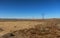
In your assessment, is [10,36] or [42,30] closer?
[10,36]

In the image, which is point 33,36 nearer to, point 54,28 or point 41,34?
point 41,34

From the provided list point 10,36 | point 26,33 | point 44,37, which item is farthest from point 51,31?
point 10,36

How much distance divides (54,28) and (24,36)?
5642 mm

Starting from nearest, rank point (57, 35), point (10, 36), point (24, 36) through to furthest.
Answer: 1. point (10, 36)
2. point (24, 36)
3. point (57, 35)

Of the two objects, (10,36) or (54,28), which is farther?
(54,28)

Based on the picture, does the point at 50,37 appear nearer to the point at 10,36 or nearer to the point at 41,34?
the point at 41,34

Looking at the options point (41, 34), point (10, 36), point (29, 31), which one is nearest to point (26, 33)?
point (29, 31)

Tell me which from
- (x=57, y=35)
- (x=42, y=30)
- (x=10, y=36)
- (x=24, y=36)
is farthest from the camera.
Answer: (x=42, y=30)

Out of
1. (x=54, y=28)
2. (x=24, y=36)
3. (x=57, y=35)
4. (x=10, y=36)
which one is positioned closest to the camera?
(x=10, y=36)

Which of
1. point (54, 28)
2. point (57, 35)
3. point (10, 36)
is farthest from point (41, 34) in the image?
point (10, 36)

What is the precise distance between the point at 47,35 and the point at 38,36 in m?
1.10

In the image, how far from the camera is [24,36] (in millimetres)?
14953

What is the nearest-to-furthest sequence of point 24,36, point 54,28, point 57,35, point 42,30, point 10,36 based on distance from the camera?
point 10,36 → point 24,36 → point 57,35 → point 42,30 → point 54,28

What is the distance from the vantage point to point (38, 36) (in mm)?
15727
